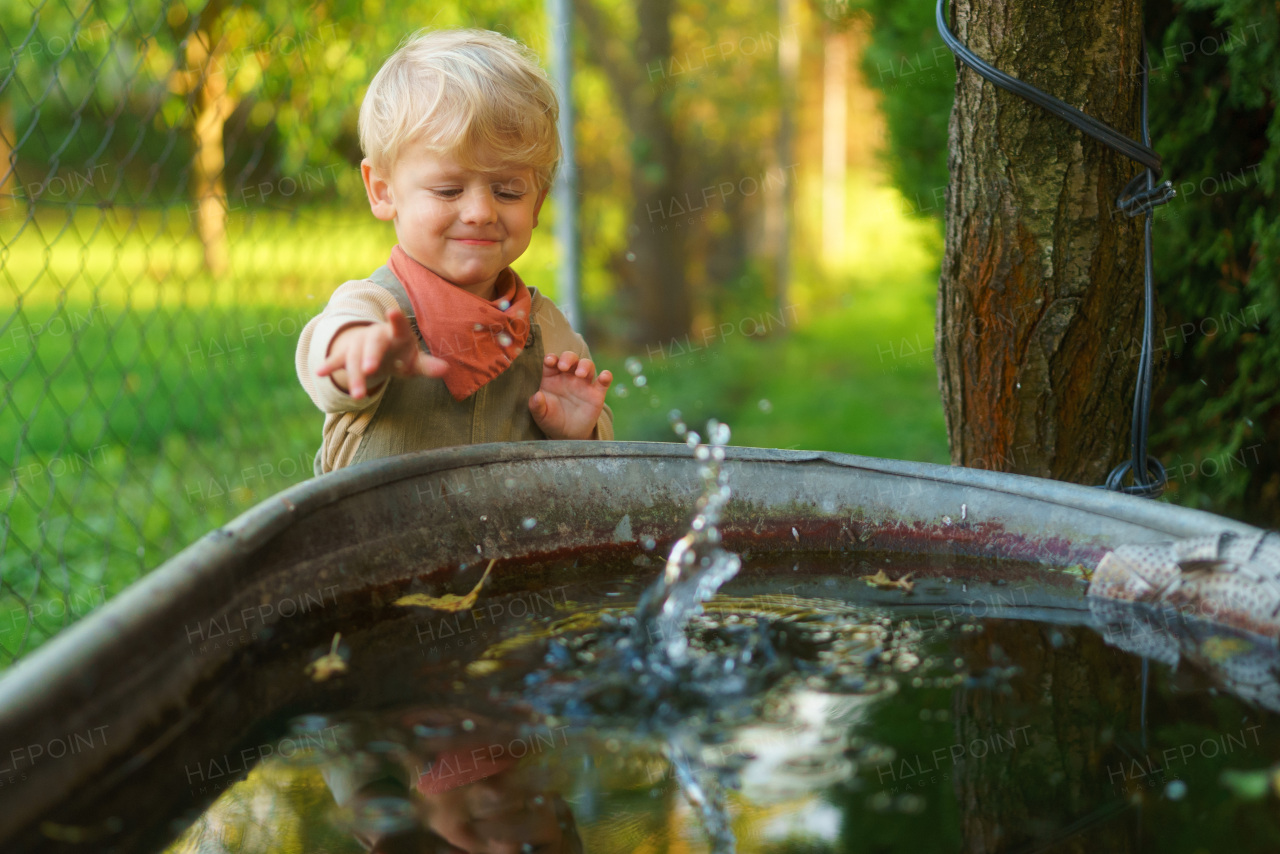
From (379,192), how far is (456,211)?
204 mm

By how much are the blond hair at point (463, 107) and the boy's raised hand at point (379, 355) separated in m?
0.39

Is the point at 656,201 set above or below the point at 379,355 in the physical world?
above

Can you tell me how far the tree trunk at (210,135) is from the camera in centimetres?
302

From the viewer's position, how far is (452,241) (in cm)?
176

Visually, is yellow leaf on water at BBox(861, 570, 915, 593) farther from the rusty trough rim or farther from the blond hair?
the blond hair

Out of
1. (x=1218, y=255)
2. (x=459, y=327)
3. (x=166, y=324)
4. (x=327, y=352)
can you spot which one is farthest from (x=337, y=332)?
(x=166, y=324)

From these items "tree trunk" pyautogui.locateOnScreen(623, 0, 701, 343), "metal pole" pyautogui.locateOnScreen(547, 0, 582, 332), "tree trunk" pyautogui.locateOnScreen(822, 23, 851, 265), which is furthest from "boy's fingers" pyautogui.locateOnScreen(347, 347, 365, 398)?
"tree trunk" pyautogui.locateOnScreen(822, 23, 851, 265)

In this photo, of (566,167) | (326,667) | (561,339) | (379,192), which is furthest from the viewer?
(566,167)

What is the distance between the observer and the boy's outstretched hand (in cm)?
191

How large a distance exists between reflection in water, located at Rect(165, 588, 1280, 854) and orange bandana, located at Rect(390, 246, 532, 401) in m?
0.62

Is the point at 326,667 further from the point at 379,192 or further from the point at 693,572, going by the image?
the point at 379,192

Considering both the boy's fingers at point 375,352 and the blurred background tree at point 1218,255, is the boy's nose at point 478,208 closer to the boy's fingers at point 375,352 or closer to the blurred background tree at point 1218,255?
the boy's fingers at point 375,352

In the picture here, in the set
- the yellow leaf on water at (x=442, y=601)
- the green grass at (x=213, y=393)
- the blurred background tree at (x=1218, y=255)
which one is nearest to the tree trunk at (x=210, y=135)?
the green grass at (x=213, y=393)

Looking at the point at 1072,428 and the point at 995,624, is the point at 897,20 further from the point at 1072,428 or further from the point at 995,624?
the point at 995,624
